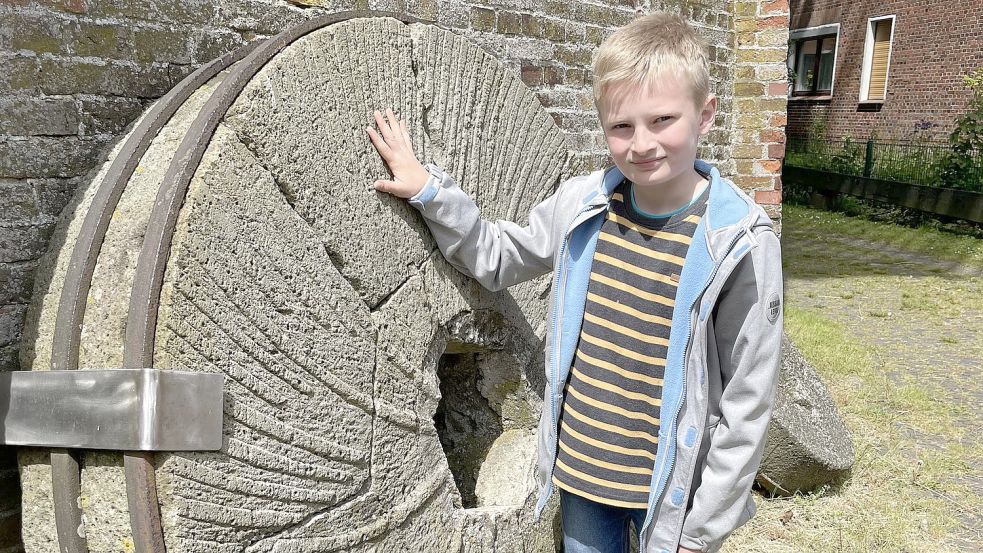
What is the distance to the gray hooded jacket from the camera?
1710mm

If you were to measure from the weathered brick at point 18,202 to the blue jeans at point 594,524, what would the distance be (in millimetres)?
1396

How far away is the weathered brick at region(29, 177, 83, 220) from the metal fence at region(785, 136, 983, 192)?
1234 centimetres

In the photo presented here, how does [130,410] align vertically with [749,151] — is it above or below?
below

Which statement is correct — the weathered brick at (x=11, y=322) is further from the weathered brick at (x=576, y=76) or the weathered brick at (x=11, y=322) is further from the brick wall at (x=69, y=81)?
the weathered brick at (x=576, y=76)

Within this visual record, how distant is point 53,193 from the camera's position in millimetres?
1828

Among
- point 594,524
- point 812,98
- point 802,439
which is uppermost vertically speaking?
point 812,98

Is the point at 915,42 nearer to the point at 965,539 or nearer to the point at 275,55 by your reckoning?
the point at 965,539

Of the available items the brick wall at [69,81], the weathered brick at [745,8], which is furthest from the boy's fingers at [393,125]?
the weathered brick at [745,8]

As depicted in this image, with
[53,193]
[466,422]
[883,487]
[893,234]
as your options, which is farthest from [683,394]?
[893,234]

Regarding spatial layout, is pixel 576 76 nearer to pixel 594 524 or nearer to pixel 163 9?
pixel 163 9

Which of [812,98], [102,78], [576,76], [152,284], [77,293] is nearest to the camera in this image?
[152,284]

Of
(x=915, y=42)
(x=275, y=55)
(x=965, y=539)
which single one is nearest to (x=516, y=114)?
(x=275, y=55)

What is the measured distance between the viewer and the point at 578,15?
3.69 metres

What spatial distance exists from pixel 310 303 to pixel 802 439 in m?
2.56
